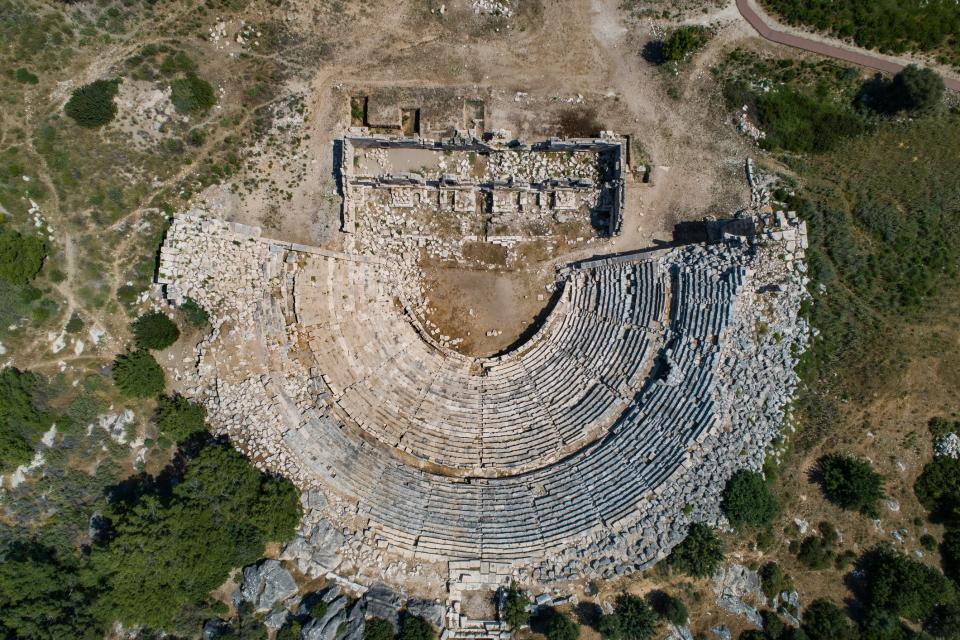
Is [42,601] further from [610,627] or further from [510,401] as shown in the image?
[610,627]

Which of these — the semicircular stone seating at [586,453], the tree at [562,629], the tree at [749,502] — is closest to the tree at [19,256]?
the semicircular stone seating at [586,453]

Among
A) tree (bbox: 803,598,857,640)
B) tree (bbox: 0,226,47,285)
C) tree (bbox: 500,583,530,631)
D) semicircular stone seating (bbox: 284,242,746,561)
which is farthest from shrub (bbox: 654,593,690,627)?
tree (bbox: 0,226,47,285)

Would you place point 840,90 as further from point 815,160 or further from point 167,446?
point 167,446

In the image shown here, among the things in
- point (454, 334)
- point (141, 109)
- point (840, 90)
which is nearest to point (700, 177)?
point (840, 90)

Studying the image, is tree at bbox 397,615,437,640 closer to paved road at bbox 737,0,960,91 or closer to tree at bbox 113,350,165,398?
tree at bbox 113,350,165,398

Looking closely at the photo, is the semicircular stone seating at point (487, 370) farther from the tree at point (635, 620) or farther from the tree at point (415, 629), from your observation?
the tree at point (635, 620)

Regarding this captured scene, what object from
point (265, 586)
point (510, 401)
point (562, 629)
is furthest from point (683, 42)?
point (265, 586)

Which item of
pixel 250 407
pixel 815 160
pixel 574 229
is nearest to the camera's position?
pixel 250 407
